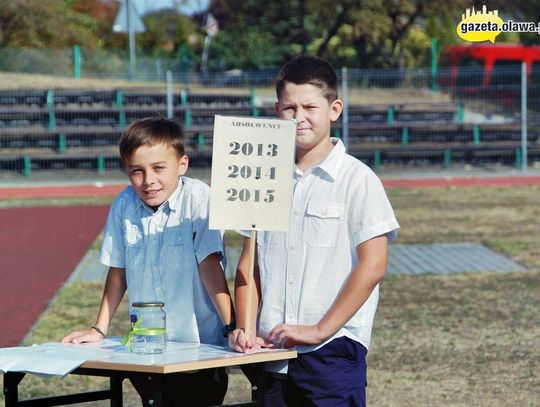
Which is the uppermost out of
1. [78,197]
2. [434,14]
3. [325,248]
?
[434,14]

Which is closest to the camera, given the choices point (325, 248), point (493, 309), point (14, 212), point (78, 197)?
point (325, 248)

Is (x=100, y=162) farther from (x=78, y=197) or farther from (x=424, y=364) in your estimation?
(x=424, y=364)

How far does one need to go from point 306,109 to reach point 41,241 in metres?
11.3

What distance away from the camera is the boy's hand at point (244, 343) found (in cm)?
412

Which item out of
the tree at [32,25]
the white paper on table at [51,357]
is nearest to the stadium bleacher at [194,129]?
the tree at [32,25]

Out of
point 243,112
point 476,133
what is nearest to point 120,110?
point 243,112

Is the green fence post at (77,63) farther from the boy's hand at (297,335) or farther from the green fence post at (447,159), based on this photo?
the boy's hand at (297,335)

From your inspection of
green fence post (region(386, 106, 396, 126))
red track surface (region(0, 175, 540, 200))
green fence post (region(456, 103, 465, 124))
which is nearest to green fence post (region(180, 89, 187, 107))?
red track surface (region(0, 175, 540, 200))

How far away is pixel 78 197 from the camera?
21.9 metres

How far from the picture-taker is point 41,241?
1509cm

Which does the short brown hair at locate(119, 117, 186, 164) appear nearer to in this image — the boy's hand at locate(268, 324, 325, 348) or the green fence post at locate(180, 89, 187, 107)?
the boy's hand at locate(268, 324, 325, 348)

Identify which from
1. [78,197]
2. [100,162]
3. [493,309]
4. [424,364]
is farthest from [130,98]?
[424,364]

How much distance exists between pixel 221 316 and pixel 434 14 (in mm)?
31435

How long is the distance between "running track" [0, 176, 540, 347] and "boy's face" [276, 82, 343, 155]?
5.07 m
